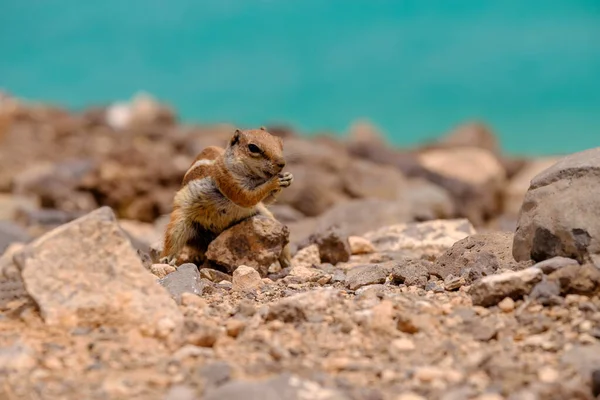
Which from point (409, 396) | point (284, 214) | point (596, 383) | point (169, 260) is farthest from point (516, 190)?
point (409, 396)

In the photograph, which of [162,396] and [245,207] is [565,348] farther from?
[245,207]

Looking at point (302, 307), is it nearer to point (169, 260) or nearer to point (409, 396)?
point (409, 396)

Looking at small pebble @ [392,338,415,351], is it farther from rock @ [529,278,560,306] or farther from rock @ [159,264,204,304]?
rock @ [159,264,204,304]

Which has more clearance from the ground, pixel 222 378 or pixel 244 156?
pixel 244 156

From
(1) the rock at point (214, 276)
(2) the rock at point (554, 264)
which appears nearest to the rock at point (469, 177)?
(1) the rock at point (214, 276)

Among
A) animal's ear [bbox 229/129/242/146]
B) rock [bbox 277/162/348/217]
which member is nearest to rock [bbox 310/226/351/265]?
animal's ear [bbox 229/129/242/146]

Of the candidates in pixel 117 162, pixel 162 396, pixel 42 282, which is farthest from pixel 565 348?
pixel 117 162
